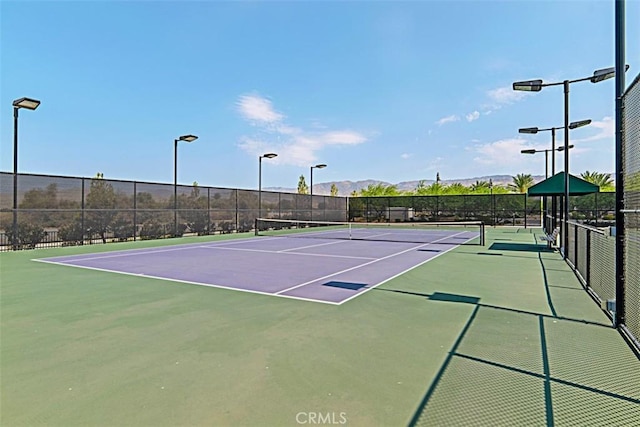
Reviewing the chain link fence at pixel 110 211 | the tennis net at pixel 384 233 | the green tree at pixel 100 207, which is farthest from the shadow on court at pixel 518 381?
the green tree at pixel 100 207

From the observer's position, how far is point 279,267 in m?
8.94

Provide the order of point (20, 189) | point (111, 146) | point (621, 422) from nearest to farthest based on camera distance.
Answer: point (621, 422) < point (20, 189) < point (111, 146)

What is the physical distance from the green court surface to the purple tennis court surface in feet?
2.28

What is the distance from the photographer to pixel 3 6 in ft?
30.7

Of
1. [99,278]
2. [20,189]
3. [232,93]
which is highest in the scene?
[232,93]

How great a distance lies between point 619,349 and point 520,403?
71.8 inches

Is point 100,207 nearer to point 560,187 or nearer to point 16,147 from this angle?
point 16,147

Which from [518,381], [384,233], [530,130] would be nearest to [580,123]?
[530,130]

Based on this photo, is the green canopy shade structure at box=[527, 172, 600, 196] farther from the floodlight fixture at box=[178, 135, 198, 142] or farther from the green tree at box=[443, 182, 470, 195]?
the green tree at box=[443, 182, 470, 195]

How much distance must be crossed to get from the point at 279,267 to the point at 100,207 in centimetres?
1078

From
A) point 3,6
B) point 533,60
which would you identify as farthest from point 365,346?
point 533,60

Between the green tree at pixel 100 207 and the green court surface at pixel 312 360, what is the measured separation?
34.1ft

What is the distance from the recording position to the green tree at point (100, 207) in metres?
15.5

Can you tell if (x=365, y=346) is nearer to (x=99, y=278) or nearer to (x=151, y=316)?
(x=151, y=316)
